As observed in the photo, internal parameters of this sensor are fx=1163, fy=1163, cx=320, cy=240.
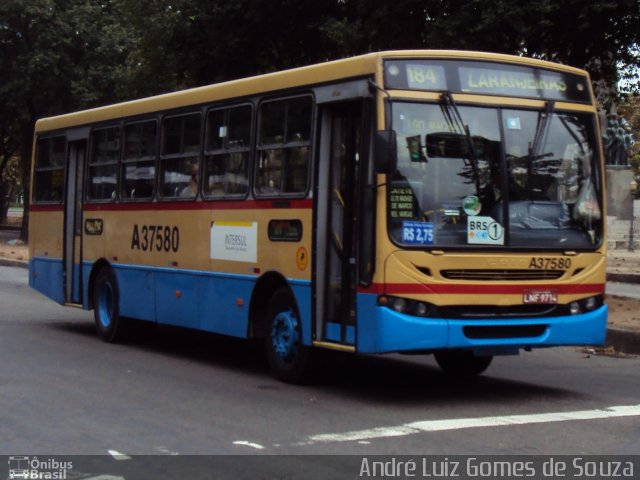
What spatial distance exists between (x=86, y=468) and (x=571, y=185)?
5367 mm

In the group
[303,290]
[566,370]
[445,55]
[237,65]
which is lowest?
[566,370]

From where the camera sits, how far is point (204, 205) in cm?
1284

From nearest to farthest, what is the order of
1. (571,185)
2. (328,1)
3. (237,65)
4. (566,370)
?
(571,185) < (566,370) < (328,1) < (237,65)

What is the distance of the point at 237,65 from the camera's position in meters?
23.6

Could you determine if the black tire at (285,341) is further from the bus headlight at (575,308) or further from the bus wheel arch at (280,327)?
the bus headlight at (575,308)

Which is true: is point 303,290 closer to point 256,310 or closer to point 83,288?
point 256,310

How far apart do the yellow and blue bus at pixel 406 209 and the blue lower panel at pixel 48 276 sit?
164 inches

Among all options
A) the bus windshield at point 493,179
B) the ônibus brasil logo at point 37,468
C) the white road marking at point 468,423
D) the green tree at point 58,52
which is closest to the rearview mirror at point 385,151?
the bus windshield at point 493,179

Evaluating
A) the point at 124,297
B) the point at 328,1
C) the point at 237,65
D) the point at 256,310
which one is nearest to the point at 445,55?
the point at 256,310

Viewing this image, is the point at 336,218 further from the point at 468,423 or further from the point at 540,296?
the point at 468,423

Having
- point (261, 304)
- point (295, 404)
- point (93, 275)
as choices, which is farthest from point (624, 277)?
point (295, 404)

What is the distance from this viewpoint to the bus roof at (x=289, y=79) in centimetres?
1019

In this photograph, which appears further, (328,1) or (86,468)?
(328,1)

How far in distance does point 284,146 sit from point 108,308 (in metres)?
4.88
